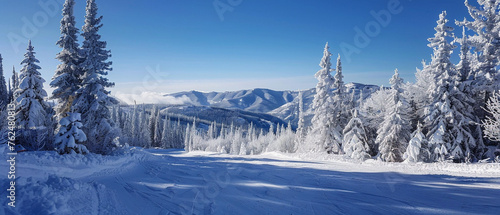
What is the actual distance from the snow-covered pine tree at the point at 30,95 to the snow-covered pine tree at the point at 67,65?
1.64 m

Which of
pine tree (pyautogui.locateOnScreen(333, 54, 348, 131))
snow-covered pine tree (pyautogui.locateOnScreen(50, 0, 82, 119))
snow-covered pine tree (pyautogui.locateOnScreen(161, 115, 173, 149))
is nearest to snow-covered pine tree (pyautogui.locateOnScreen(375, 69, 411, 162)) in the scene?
pine tree (pyautogui.locateOnScreen(333, 54, 348, 131))

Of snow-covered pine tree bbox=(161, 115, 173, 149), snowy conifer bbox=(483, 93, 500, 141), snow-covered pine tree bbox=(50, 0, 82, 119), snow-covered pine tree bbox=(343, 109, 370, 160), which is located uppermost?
snow-covered pine tree bbox=(50, 0, 82, 119)

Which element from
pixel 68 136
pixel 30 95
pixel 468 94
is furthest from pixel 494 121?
pixel 30 95

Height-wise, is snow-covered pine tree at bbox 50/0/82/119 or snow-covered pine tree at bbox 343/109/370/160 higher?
snow-covered pine tree at bbox 50/0/82/119

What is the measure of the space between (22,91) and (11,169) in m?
16.8

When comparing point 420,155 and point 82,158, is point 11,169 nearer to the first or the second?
point 82,158

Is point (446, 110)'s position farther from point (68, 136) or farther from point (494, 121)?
point (68, 136)

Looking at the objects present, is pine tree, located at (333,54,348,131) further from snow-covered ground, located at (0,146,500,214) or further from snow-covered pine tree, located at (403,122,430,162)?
snow-covered ground, located at (0,146,500,214)

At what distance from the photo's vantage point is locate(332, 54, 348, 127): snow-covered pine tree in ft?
92.8

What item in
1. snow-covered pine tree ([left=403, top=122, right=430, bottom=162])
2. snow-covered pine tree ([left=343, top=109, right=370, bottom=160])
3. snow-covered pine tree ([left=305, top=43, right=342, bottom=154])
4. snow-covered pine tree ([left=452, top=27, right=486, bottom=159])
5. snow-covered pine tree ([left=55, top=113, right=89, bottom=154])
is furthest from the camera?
snow-covered pine tree ([left=305, top=43, right=342, bottom=154])

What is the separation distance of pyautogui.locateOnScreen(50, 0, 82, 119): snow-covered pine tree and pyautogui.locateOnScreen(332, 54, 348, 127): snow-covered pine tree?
26.3 metres

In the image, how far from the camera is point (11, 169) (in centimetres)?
848

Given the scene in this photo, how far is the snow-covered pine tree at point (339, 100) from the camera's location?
28297 millimetres

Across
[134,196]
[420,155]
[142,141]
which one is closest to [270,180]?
[134,196]
